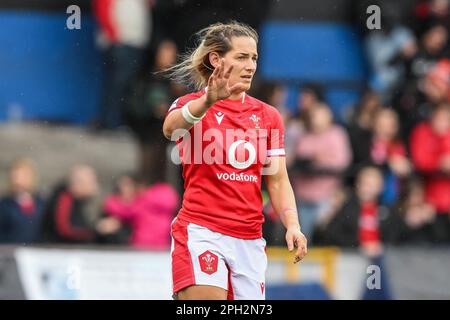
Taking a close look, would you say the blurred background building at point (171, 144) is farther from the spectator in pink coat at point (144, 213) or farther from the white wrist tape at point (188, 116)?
the white wrist tape at point (188, 116)

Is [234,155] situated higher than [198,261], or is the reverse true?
[234,155]

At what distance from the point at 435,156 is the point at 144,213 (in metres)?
3.75

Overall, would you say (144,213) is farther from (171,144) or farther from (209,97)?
(209,97)

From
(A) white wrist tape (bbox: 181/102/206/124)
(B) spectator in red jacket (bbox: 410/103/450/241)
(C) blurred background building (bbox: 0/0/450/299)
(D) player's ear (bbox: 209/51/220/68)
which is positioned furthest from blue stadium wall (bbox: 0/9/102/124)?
(A) white wrist tape (bbox: 181/102/206/124)

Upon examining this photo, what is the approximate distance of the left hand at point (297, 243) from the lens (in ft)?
24.3

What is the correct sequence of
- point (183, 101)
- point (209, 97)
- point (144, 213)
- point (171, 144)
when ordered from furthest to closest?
point (144, 213), point (171, 144), point (183, 101), point (209, 97)

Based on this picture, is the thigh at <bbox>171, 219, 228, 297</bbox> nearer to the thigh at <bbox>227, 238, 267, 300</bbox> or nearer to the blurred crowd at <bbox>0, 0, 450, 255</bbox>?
the thigh at <bbox>227, 238, 267, 300</bbox>

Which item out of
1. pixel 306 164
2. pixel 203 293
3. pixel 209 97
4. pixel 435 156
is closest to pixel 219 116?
pixel 209 97

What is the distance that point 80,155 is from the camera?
48.0 feet

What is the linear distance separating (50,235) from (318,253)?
117 inches

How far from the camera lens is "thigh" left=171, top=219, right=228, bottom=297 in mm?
7434

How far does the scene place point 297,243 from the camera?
24.5 ft

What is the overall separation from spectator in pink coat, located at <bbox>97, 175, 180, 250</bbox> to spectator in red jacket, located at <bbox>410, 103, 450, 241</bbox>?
3254 millimetres

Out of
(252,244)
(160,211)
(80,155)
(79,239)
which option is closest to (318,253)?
(160,211)
